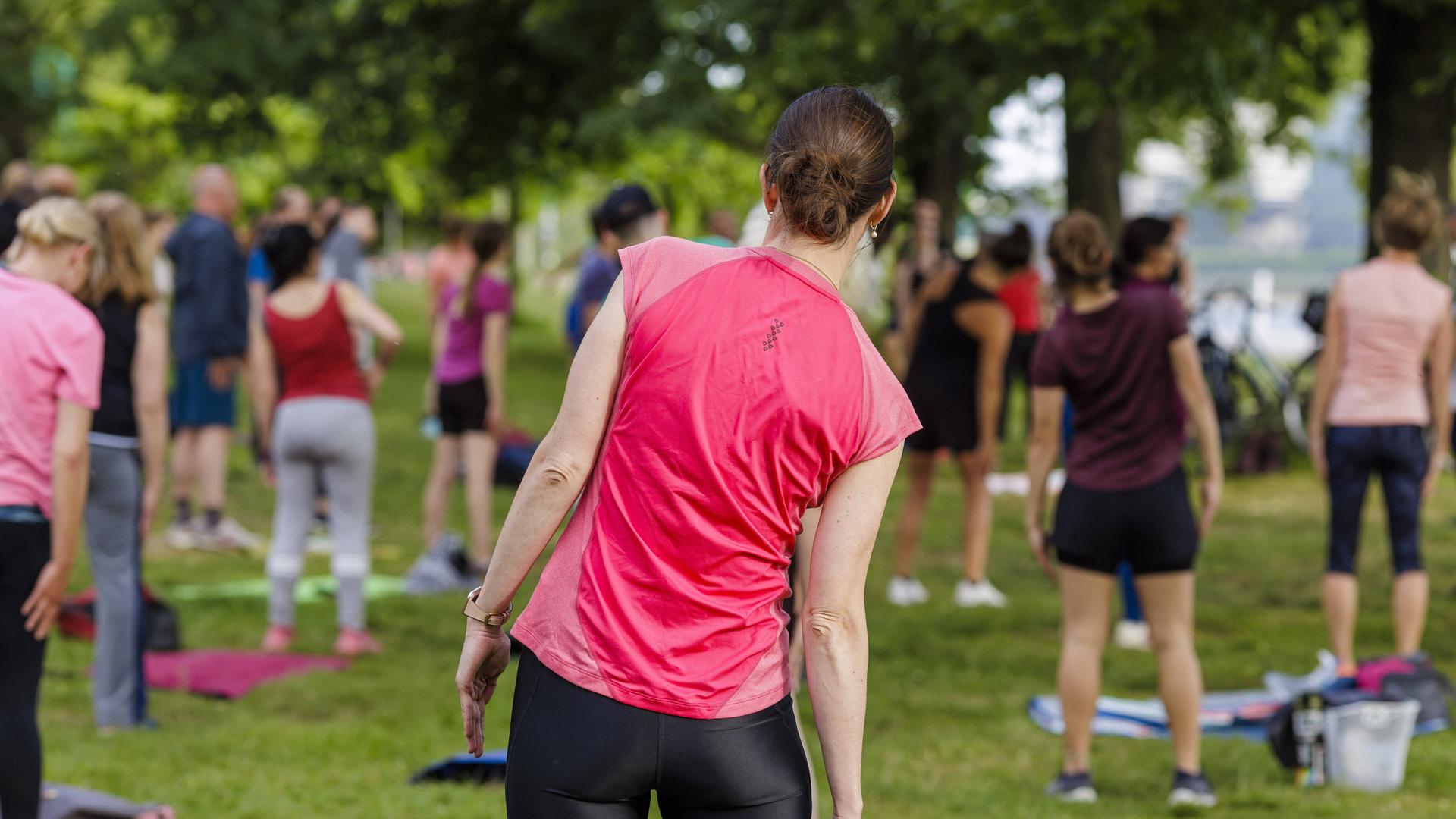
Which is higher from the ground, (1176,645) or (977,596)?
(1176,645)

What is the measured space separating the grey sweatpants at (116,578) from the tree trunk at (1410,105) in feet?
27.5

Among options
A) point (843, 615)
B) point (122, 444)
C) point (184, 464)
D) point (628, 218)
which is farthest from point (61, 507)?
point (184, 464)

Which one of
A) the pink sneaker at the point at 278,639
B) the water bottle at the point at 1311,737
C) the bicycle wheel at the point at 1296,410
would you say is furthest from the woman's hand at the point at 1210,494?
the bicycle wheel at the point at 1296,410

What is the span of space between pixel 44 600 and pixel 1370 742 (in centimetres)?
434

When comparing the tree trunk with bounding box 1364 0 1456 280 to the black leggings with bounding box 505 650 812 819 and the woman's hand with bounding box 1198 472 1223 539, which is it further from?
the black leggings with bounding box 505 650 812 819

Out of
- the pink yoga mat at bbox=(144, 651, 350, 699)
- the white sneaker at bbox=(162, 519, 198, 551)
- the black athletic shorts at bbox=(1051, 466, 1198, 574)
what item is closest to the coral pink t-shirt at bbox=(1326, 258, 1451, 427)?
the black athletic shorts at bbox=(1051, 466, 1198, 574)

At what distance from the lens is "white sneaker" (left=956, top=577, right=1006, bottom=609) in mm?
9273

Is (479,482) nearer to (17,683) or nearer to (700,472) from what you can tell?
(17,683)

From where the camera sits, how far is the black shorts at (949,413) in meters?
9.14

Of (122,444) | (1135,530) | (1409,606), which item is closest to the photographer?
(1135,530)

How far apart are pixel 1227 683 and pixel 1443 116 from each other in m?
5.84

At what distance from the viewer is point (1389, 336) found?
666 centimetres

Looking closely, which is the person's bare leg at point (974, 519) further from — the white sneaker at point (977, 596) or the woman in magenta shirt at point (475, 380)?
the woman in magenta shirt at point (475, 380)

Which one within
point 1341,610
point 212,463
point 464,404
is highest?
point 464,404
